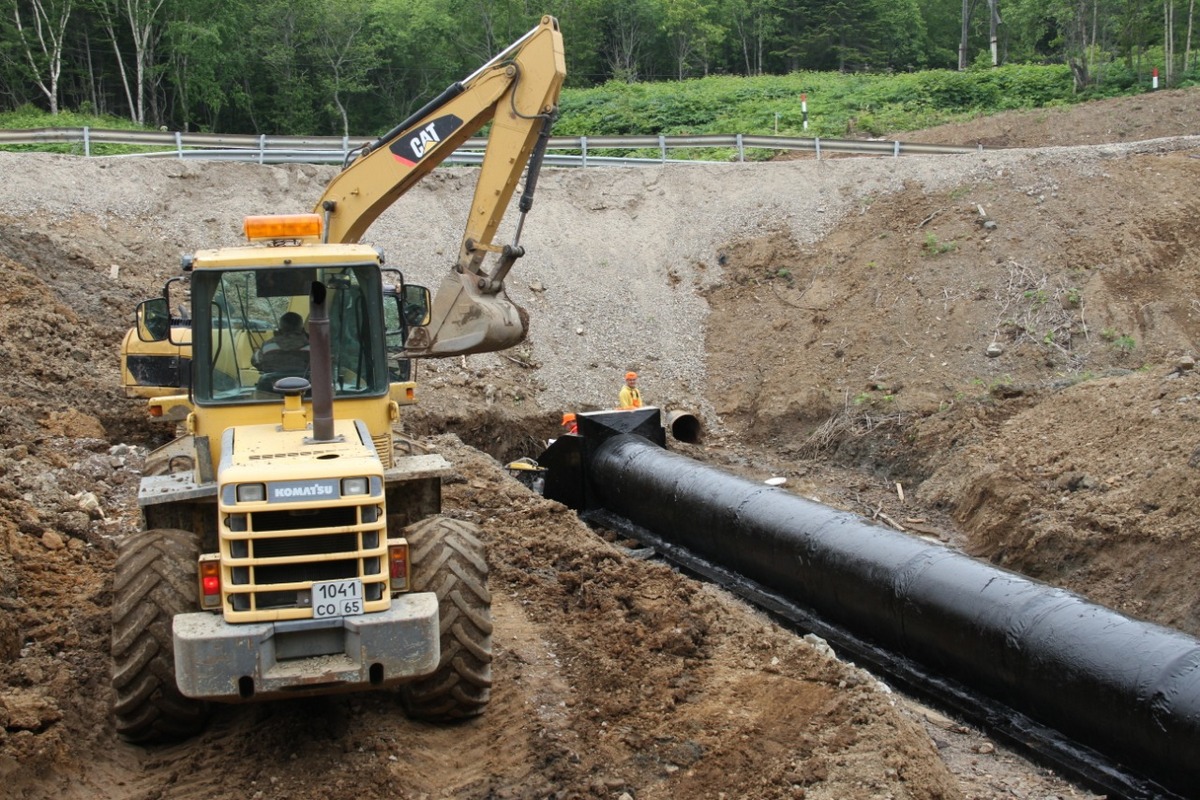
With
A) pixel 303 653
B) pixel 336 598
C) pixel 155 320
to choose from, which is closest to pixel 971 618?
pixel 336 598

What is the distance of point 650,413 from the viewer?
14539mm

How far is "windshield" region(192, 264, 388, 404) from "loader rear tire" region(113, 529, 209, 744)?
3.87ft

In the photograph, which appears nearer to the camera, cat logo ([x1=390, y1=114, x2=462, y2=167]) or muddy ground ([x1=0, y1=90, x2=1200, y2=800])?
muddy ground ([x1=0, y1=90, x2=1200, y2=800])

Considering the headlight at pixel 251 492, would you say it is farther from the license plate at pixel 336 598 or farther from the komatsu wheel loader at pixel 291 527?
the license plate at pixel 336 598

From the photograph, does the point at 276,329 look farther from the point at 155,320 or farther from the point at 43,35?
the point at 43,35

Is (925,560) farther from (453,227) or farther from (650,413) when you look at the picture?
(453,227)

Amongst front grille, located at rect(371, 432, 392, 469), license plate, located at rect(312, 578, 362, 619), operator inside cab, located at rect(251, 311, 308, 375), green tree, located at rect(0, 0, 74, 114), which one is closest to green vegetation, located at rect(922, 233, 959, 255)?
front grille, located at rect(371, 432, 392, 469)

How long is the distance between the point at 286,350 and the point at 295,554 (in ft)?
5.83

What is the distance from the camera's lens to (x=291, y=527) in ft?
21.4

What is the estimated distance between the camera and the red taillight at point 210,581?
6.62 meters

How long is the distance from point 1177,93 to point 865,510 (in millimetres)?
21247

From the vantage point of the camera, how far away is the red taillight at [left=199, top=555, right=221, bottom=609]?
662 cm

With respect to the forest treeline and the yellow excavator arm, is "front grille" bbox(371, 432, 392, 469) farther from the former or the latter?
the forest treeline

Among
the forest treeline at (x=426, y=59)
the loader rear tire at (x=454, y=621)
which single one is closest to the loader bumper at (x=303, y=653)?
the loader rear tire at (x=454, y=621)
